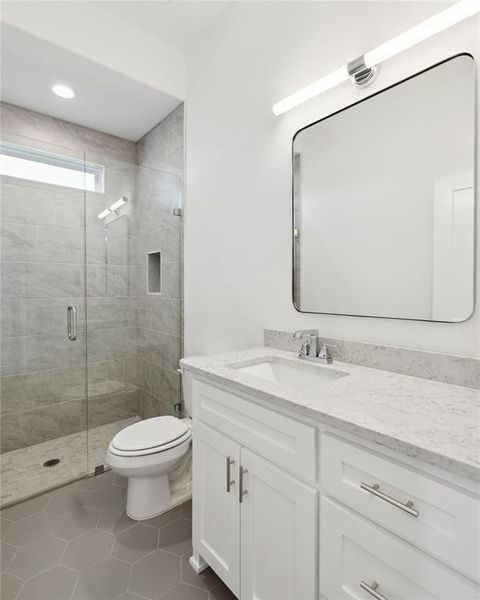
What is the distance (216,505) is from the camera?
1.21 metres

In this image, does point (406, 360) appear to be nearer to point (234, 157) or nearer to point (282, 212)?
point (282, 212)

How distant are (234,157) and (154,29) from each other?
1097 millimetres

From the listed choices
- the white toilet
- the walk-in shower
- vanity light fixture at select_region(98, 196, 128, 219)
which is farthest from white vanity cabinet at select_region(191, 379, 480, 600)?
vanity light fixture at select_region(98, 196, 128, 219)

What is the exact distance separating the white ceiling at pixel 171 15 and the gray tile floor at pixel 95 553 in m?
2.92

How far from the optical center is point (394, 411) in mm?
808

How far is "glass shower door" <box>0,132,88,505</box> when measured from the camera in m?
2.25

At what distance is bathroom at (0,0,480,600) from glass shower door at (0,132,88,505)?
2 centimetres

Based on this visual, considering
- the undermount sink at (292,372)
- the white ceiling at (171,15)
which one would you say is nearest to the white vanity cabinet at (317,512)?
the undermount sink at (292,372)

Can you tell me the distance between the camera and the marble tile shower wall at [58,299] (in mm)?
2297

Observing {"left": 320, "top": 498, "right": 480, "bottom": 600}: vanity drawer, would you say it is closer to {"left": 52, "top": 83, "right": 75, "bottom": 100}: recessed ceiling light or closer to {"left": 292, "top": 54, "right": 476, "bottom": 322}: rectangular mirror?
{"left": 292, "top": 54, "right": 476, "bottom": 322}: rectangular mirror

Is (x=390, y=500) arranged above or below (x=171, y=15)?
below

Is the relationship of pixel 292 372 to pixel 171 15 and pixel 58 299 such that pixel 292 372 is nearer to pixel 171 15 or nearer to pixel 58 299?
pixel 58 299

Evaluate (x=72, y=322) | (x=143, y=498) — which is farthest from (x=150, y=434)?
(x=72, y=322)

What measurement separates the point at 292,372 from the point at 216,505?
1.94ft
